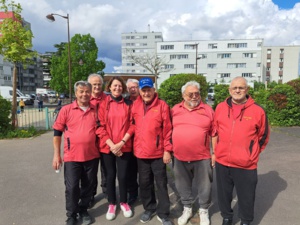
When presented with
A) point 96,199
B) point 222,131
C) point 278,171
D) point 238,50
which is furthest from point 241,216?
point 238,50

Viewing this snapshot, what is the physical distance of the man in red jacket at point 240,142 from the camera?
2.82 metres

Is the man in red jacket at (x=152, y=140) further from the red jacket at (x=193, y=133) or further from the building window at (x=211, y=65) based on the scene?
the building window at (x=211, y=65)

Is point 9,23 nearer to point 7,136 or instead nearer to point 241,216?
point 7,136

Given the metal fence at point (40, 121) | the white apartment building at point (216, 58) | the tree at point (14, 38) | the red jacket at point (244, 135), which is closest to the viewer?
the red jacket at point (244, 135)

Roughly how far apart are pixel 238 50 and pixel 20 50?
58188 millimetres

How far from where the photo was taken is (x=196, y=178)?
3225 mm

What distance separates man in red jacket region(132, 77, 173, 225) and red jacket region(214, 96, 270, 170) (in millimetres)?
744

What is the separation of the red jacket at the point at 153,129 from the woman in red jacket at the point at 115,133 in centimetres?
19

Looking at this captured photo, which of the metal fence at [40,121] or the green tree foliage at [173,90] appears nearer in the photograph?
the metal fence at [40,121]

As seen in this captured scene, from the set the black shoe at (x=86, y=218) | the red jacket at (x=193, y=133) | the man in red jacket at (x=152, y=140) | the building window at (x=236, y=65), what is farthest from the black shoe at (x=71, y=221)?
the building window at (x=236, y=65)

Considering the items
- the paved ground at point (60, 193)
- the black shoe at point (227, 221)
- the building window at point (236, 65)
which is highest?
the building window at point (236, 65)

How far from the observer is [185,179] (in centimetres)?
327

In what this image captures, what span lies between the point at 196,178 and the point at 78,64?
30177 mm

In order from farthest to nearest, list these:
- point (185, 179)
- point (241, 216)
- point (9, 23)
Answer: point (9, 23)
point (185, 179)
point (241, 216)
